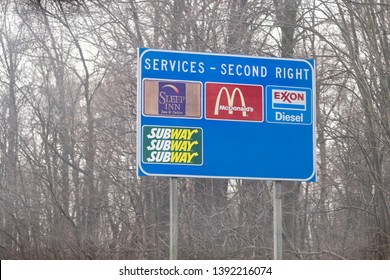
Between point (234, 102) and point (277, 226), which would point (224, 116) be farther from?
point (277, 226)

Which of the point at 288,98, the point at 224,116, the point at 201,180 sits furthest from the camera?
the point at 201,180

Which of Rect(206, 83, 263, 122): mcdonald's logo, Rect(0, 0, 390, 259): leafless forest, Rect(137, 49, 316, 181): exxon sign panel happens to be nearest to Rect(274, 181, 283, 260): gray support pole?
Rect(137, 49, 316, 181): exxon sign panel

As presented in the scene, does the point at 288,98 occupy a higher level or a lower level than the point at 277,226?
higher

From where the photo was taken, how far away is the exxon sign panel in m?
12.4

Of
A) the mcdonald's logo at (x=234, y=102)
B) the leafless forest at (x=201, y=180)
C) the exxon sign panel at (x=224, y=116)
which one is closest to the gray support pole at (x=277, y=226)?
the exxon sign panel at (x=224, y=116)

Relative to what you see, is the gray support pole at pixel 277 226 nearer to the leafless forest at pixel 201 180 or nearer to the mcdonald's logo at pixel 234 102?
the mcdonald's logo at pixel 234 102

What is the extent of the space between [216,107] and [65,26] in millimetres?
12570

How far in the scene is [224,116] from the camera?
1273cm

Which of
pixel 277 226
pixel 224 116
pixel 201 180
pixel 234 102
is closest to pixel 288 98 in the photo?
pixel 234 102

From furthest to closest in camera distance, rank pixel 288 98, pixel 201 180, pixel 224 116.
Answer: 1. pixel 201 180
2. pixel 288 98
3. pixel 224 116

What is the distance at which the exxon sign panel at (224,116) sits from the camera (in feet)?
40.8

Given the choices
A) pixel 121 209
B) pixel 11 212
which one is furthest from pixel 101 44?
pixel 11 212

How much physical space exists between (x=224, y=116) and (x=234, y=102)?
234 millimetres

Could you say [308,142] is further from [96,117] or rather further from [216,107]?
[96,117]
